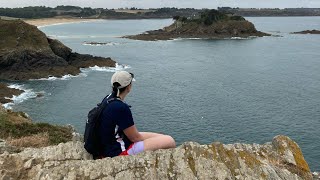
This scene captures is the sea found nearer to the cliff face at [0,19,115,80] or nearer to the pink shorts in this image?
the cliff face at [0,19,115,80]

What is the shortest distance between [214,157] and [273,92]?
48825 millimetres

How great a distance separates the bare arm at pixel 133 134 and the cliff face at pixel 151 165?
351mm

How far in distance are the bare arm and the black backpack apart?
0.59m

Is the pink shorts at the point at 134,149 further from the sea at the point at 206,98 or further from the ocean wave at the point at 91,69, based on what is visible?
the ocean wave at the point at 91,69

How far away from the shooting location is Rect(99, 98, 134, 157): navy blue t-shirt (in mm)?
7730

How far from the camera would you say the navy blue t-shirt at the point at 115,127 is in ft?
25.4

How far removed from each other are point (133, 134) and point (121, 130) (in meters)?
0.26

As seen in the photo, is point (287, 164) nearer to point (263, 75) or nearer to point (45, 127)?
point (45, 127)

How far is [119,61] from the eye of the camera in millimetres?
85062

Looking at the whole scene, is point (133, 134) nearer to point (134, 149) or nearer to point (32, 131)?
point (134, 149)

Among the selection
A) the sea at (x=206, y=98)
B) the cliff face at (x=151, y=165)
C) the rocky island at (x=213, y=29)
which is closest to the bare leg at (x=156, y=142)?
the cliff face at (x=151, y=165)

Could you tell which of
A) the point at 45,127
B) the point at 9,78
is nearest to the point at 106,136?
the point at 45,127

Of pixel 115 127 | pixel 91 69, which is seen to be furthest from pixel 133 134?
pixel 91 69

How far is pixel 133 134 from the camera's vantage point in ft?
26.2
